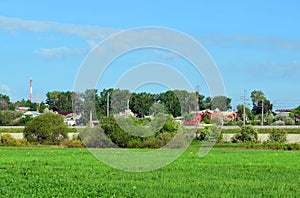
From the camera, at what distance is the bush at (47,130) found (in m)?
56.6

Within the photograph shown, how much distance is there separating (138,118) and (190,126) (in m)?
13.6

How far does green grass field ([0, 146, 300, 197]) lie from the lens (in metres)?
16.1

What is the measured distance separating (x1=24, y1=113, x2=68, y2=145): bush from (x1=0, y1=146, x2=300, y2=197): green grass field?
29555 mm

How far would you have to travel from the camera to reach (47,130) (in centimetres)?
5638

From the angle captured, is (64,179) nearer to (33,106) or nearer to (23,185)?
(23,185)

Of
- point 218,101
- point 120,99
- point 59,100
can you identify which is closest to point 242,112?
point 59,100

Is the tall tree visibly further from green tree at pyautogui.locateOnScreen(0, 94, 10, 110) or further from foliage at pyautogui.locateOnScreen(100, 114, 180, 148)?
foliage at pyautogui.locateOnScreen(100, 114, 180, 148)

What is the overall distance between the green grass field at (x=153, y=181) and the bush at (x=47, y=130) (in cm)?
2955

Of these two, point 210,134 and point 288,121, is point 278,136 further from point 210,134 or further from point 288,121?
point 288,121

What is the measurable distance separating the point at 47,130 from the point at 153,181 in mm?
38512

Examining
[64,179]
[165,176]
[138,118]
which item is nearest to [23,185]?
[64,179]

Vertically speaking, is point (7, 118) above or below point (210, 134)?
above

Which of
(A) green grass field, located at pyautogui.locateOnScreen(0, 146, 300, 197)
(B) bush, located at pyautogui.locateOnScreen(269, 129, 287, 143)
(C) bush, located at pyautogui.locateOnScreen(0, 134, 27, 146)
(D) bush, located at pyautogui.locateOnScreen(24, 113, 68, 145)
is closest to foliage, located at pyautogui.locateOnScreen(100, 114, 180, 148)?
(D) bush, located at pyautogui.locateOnScreen(24, 113, 68, 145)

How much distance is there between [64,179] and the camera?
19.8 meters
